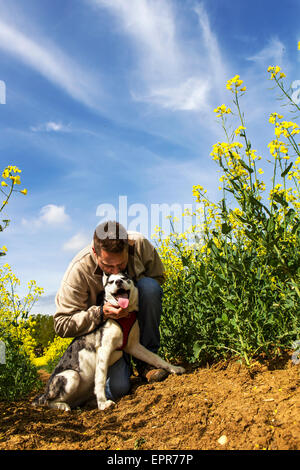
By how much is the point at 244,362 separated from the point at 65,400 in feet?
5.36

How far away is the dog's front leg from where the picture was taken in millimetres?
3234

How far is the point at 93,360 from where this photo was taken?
3.40m

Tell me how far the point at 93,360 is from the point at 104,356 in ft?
0.42

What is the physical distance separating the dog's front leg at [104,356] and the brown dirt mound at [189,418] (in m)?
0.10

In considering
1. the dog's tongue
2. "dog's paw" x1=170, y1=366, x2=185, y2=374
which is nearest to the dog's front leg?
the dog's tongue

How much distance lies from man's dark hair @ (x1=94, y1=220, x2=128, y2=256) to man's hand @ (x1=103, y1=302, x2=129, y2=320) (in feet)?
1.64

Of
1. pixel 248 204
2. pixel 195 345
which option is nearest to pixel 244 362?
pixel 195 345

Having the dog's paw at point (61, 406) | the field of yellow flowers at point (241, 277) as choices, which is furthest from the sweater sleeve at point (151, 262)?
the dog's paw at point (61, 406)

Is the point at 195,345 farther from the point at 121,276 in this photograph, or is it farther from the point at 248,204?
the point at 248,204

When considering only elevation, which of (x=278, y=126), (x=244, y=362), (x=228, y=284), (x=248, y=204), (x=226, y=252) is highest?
(x=278, y=126)

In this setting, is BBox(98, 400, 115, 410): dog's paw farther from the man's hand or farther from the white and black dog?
the man's hand

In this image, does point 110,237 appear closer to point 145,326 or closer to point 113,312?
point 113,312

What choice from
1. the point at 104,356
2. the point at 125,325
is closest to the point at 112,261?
the point at 125,325
